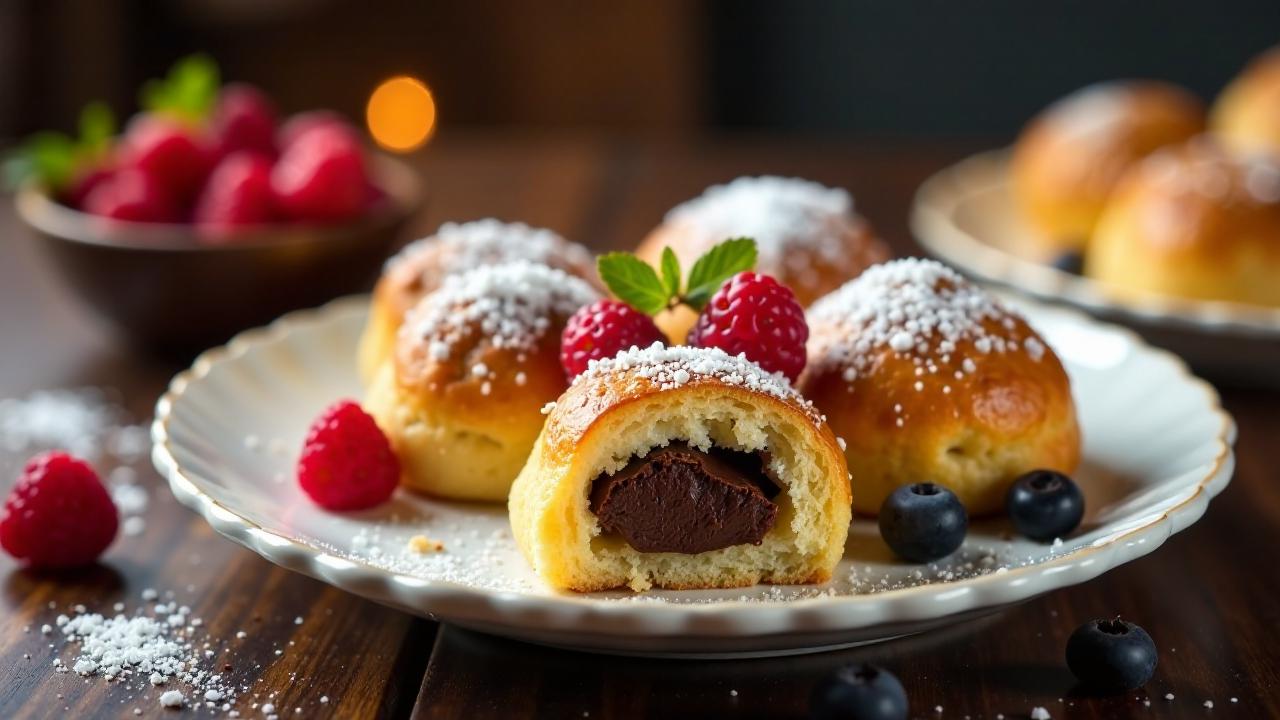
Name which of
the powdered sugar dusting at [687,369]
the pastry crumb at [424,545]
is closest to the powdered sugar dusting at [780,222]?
the powdered sugar dusting at [687,369]

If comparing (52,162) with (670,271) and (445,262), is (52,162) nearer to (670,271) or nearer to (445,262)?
(445,262)

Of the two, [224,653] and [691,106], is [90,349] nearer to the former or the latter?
[224,653]

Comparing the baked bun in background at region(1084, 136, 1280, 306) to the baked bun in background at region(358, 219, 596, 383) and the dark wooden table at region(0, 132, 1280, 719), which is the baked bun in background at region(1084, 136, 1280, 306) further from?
the baked bun in background at region(358, 219, 596, 383)

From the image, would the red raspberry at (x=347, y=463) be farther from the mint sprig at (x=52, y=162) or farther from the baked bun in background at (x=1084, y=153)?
the baked bun in background at (x=1084, y=153)

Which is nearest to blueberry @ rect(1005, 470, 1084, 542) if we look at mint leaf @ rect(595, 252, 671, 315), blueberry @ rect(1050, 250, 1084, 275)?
mint leaf @ rect(595, 252, 671, 315)

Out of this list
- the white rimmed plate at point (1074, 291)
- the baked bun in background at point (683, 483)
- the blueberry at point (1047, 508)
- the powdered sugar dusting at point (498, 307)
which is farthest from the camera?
the white rimmed plate at point (1074, 291)
